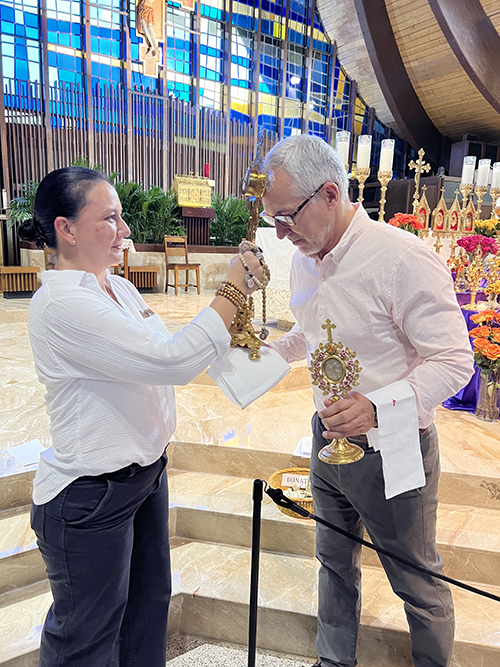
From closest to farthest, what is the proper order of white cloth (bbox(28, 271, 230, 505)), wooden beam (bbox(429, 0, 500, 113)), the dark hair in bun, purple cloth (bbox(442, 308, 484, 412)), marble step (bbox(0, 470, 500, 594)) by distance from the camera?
white cloth (bbox(28, 271, 230, 505)) → the dark hair in bun → marble step (bbox(0, 470, 500, 594)) → purple cloth (bbox(442, 308, 484, 412)) → wooden beam (bbox(429, 0, 500, 113))

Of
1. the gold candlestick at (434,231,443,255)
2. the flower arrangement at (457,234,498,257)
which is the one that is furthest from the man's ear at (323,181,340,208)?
the gold candlestick at (434,231,443,255)

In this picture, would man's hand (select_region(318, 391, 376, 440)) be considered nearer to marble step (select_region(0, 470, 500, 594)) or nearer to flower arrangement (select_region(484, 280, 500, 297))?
marble step (select_region(0, 470, 500, 594))

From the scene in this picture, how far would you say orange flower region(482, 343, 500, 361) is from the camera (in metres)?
3.25

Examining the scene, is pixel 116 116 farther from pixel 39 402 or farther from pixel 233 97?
pixel 39 402

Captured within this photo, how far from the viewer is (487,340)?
3.33 meters

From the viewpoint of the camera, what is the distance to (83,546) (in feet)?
3.87

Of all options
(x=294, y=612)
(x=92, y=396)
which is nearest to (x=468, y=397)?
(x=294, y=612)

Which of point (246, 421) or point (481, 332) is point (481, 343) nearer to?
point (481, 332)

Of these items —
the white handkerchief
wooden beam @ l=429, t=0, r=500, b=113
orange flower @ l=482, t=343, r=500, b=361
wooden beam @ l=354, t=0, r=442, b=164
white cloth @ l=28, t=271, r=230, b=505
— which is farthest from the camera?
wooden beam @ l=354, t=0, r=442, b=164

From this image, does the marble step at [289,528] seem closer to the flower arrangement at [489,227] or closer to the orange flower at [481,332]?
the orange flower at [481,332]

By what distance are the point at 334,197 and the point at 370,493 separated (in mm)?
849

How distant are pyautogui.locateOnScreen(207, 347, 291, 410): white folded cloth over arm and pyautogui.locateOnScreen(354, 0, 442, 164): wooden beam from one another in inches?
434

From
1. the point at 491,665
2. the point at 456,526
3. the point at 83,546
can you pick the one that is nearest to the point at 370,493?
the point at 83,546

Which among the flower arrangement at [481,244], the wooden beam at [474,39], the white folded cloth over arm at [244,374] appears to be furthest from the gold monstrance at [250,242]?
the wooden beam at [474,39]
